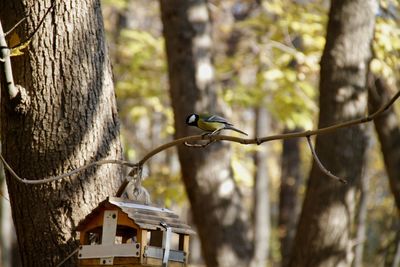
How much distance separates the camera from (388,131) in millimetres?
6266

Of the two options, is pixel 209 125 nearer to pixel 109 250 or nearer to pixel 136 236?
pixel 136 236

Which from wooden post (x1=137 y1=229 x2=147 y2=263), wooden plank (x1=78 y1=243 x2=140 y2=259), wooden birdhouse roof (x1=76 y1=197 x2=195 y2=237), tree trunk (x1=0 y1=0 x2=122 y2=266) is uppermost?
tree trunk (x1=0 y1=0 x2=122 y2=266)

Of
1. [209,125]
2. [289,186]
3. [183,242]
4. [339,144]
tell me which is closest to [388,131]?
[339,144]

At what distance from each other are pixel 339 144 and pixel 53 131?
2.41 m

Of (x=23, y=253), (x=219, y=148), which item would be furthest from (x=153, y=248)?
(x=219, y=148)

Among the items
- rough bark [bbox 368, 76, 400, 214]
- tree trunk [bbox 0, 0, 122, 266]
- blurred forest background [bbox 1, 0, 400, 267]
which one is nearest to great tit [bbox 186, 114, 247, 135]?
tree trunk [bbox 0, 0, 122, 266]

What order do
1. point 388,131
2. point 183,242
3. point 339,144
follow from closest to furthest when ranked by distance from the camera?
point 183,242 → point 339,144 → point 388,131

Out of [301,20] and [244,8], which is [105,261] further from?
[244,8]

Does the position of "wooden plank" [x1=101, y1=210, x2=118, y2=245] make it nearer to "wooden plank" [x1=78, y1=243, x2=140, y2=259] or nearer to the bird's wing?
"wooden plank" [x1=78, y1=243, x2=140, y2=259]

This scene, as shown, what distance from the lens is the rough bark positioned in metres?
6.20

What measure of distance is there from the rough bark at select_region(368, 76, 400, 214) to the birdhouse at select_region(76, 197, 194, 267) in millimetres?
3415

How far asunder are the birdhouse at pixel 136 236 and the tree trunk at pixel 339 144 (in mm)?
1983

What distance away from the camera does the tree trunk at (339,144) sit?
501cm

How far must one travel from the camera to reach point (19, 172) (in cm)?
329
